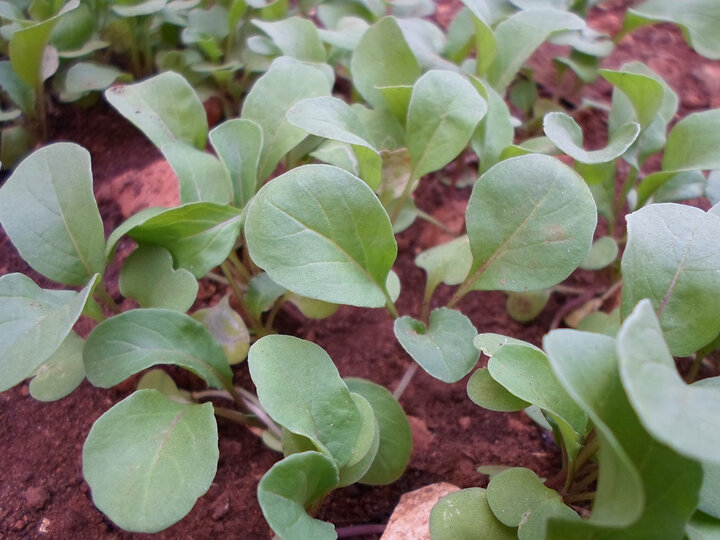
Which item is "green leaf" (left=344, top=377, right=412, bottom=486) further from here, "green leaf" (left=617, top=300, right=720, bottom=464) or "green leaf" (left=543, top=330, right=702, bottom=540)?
"green leaf" (left=617, top=300, right=720, bottom=464)

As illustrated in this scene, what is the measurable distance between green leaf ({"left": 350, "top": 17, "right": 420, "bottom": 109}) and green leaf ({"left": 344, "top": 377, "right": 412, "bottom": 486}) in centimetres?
52

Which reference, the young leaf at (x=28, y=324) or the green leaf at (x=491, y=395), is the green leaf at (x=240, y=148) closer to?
the young leaf at (x=28, y=324)

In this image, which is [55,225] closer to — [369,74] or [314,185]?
[314,185]

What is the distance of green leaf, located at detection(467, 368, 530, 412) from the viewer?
72cm

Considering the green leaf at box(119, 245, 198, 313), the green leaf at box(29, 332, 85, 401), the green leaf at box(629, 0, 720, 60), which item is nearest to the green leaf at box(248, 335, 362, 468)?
the green leaf at box(119, 245, 198, 313)

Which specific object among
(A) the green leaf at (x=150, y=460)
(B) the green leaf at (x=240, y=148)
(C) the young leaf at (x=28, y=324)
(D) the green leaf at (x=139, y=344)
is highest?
(B) the green leaf at (x=240, y=148)

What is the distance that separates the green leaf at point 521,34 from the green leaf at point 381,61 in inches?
7.2

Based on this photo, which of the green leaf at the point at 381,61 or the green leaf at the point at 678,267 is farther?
the green leaf at the point at 381,61

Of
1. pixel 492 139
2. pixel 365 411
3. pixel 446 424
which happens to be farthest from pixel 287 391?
pixel 492 139

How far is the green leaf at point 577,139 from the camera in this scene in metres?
0.82

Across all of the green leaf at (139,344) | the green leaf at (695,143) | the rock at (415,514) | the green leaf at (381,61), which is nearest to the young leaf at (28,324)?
the green leaf at (139,344)

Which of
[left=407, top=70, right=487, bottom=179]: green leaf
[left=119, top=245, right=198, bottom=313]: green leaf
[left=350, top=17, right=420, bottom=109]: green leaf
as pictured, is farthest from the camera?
[left=350, top=17, right=420, bottom=109]: green leaf

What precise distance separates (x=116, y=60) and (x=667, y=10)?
119cm

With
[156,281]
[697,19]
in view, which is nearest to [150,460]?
[156,281]
